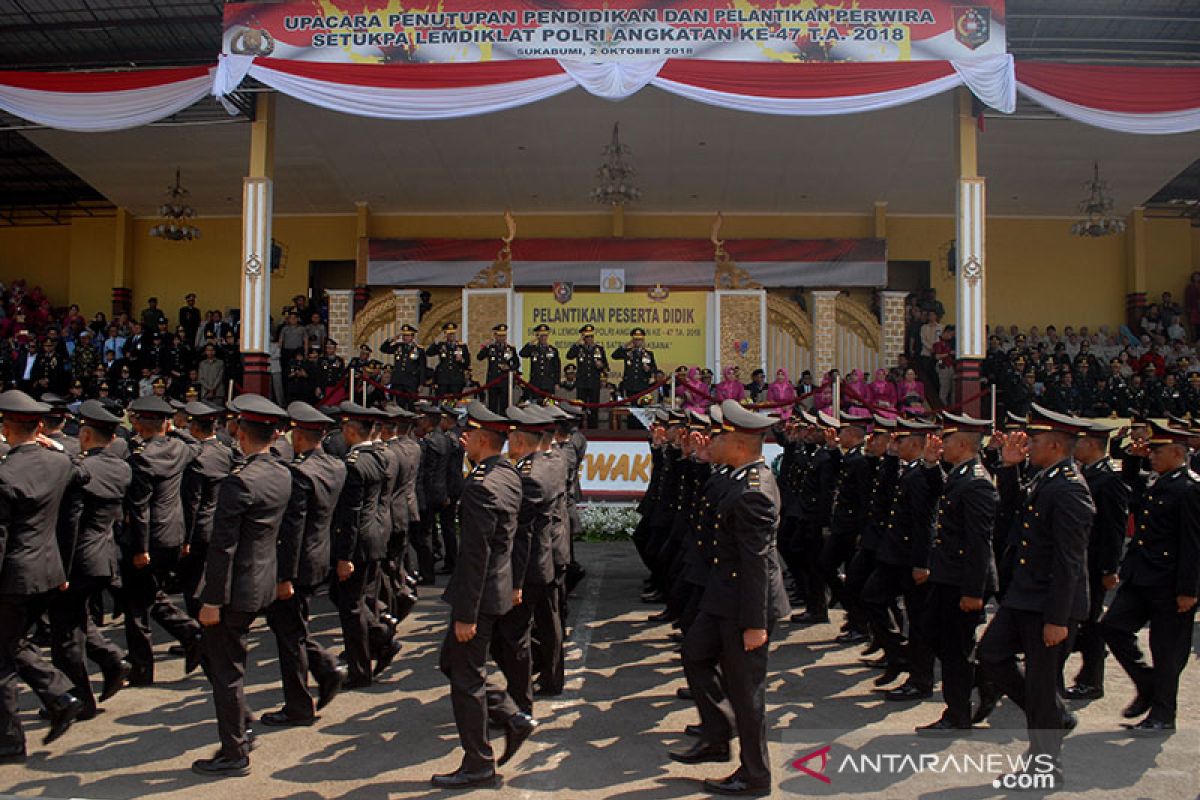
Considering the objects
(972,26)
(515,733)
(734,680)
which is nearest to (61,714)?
(515,733)

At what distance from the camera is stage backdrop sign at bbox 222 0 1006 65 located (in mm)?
→ 11648

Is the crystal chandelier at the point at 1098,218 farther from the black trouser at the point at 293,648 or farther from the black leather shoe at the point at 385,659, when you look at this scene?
the black trouser at the point at 293,648

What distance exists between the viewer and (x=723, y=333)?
18.5 metres

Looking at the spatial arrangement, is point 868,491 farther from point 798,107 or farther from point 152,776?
point 798,107

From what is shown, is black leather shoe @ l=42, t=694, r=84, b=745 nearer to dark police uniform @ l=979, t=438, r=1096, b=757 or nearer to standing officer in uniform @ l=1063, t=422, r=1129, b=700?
dark police uniform @ l=979, t=438, r=1096, b=757

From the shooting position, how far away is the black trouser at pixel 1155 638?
4.87 metres

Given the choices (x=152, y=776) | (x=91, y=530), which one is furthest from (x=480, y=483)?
(x=91, y=530)

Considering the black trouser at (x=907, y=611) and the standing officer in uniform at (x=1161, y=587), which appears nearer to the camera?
the standing officer in uniform at (x=1161, y=587)

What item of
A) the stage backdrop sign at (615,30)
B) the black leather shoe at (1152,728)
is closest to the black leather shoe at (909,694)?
the black leather shoe at (1152,728)

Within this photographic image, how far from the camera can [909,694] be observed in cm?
545

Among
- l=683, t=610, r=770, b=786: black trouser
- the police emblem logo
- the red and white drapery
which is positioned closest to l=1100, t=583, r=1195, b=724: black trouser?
l=683, t=610, r=770, b=786: black trouser

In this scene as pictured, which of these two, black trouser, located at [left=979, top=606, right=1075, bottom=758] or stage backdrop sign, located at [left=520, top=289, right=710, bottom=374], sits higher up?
stage backdrop sign, located at [left=520, top=289, right=710, bottom=374]

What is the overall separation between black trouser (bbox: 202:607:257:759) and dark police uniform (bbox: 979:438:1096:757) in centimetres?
339

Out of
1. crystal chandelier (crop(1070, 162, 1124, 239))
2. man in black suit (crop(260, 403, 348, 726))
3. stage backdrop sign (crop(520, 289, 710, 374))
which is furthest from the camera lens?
stage backdrop sign (crop(520, 289, 710, 374))
